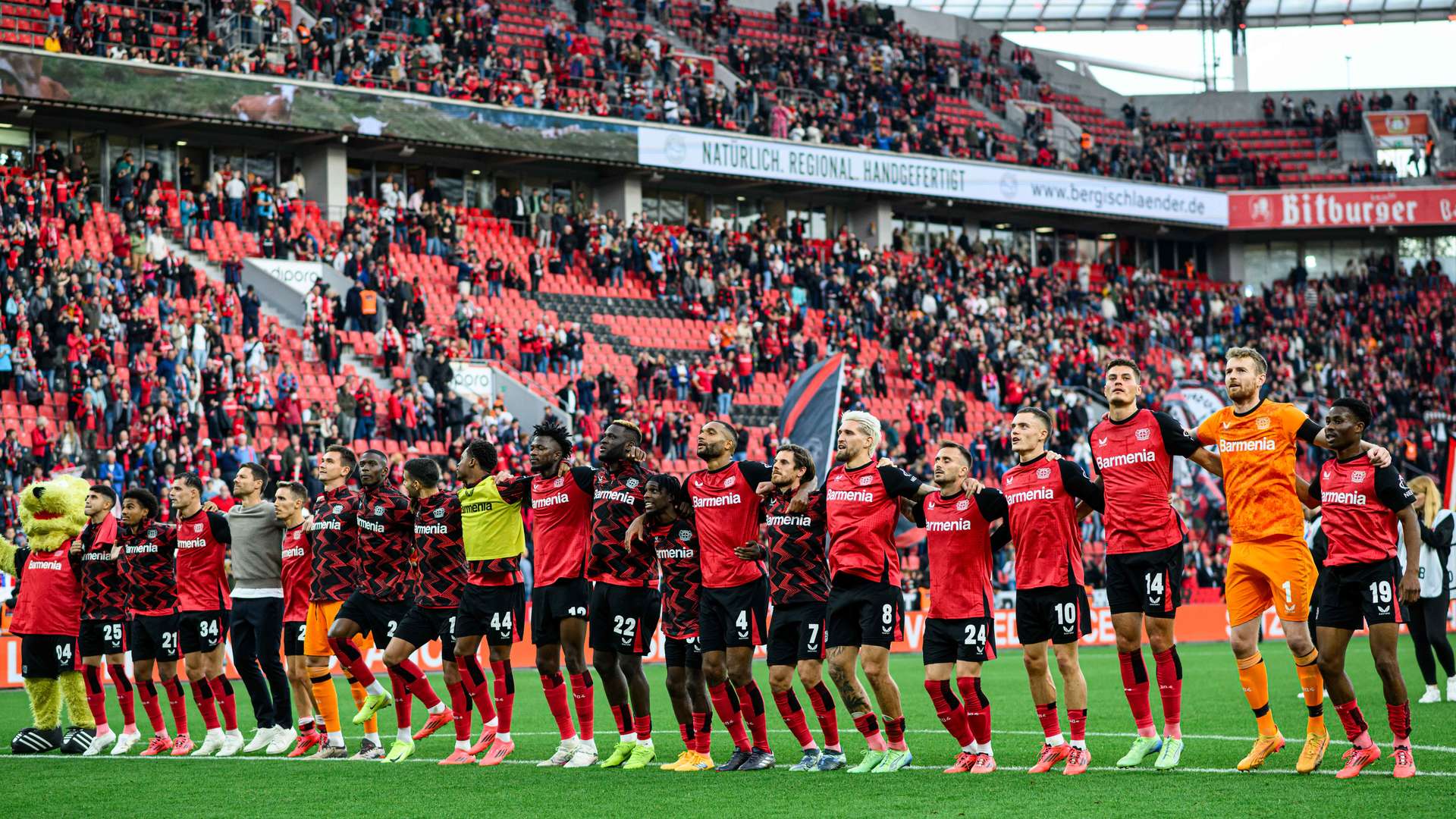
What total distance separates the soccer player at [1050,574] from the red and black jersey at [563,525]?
340cm

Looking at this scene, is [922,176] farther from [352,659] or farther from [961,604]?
[961,604]

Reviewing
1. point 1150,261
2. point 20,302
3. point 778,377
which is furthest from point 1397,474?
point 1150,261

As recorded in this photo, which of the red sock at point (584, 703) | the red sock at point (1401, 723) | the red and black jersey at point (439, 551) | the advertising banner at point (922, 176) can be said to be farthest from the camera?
the advertising banner at point (922, 176)

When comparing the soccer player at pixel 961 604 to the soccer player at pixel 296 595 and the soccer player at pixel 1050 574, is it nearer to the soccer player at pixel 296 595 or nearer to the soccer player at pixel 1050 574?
the soccer player at pixel 1050 574

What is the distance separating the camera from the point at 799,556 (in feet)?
38.9

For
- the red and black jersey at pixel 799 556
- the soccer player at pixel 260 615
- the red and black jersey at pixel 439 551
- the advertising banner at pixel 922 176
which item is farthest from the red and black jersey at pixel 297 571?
the advertising banner at pixel 922 176

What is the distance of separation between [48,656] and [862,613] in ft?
26.4

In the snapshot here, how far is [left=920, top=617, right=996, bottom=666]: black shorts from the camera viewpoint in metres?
11.4

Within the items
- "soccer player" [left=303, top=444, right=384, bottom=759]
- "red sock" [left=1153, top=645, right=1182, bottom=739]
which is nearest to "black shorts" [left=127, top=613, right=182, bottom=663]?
"soccer player" [left=303, top=444, right=384, bottom=759]

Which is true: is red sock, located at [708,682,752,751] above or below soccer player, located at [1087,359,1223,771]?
below

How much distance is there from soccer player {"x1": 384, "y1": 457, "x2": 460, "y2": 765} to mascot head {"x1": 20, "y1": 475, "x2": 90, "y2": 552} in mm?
3887

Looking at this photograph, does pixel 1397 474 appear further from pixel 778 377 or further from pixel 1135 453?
pixel 778 377

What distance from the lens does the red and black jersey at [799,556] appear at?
11.8m

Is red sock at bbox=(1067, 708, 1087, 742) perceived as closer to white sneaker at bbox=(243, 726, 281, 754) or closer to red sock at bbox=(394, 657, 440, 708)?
red sock at bbox=(394, 657, 440, 708)
